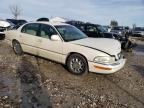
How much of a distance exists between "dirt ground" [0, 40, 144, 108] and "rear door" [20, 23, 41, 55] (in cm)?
55

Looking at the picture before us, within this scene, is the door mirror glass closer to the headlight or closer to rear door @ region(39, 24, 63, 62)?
rear door @ region(39, 24, 63, 62)

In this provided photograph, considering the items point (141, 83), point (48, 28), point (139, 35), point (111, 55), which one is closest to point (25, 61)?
point (48, 28)

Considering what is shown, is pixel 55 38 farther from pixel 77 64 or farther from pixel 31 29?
pixel 31 29

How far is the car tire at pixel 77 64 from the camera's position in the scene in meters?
6.05

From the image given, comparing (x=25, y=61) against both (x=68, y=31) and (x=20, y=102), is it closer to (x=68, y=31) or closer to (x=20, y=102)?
(x=68, y=31)

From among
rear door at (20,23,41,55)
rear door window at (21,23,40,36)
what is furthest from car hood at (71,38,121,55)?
rear door window at (21,23,40,36)

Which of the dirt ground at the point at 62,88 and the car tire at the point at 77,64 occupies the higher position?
the car tire at the point at 77,64

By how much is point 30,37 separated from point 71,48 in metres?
1.96

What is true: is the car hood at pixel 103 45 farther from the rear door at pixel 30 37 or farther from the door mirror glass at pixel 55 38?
the rear door at pixel 30 37

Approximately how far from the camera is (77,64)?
619 centimetres

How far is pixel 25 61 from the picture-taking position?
767 centimetres

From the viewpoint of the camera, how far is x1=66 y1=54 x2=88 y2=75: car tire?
6.05 meters

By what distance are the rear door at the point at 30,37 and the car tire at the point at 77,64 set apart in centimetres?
Result: 155

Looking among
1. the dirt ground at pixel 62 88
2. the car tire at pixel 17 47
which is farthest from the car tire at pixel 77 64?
the car tire at pixel 17 47
